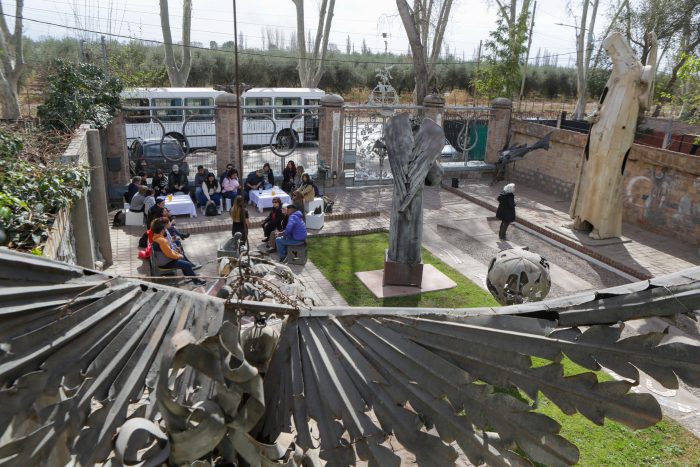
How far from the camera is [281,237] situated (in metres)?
10.3

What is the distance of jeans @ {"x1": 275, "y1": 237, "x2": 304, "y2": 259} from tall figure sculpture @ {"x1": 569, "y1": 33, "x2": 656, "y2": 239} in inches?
267

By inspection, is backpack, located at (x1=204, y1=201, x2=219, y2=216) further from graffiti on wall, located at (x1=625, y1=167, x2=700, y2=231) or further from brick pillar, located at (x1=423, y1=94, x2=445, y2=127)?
graffiti on wall, located at (x1=625, y1=167, x2=700, y2=231)

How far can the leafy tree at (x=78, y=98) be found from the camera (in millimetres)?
11789

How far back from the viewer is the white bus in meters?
18.8

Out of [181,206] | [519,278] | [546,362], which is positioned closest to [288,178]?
[181,206]

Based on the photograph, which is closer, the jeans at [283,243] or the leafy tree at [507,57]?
the jeans at [283,243]

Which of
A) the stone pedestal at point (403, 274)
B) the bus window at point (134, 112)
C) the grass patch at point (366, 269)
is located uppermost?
the bus window at point (134, 112)

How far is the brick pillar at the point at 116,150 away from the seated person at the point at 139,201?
2338 millimetres

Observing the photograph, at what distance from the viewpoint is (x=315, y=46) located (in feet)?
89.2

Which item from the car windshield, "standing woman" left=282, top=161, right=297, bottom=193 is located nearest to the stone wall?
"standing woman" left=282, top=161, right=297, bottom=193

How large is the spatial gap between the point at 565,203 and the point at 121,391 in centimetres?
1540

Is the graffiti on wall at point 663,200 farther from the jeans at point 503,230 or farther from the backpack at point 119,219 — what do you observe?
the backpack at point 119,219

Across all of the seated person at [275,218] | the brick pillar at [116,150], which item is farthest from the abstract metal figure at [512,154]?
the brick pillar at [116,150]

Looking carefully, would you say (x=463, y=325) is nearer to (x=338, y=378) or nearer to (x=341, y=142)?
(x=338, y=378)
